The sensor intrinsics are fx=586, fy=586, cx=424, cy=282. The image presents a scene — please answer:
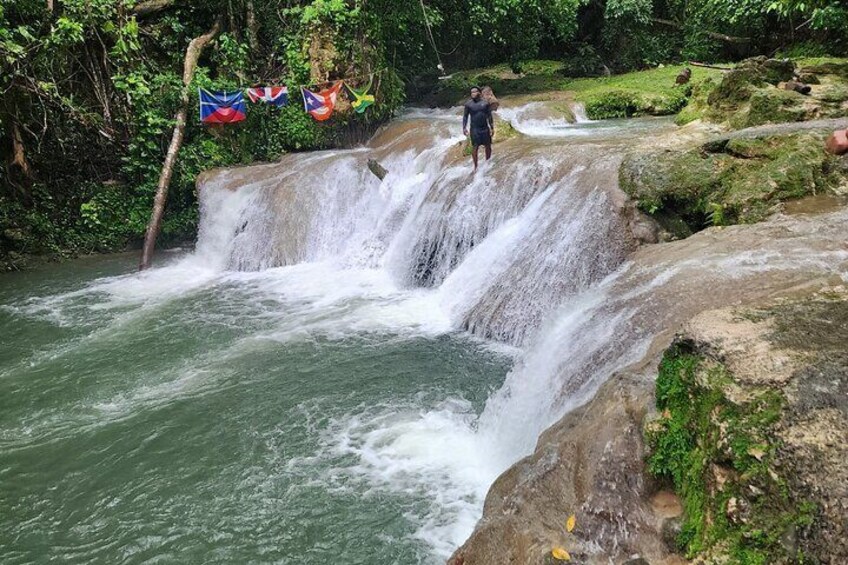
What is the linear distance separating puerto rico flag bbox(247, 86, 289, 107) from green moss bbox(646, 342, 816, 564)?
11.9 m

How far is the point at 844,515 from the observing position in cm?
196

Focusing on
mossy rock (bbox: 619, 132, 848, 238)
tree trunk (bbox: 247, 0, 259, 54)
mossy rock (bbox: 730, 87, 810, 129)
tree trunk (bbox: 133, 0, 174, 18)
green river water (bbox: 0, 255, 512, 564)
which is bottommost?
green river water (bbox: 0, 255, 512, 564)

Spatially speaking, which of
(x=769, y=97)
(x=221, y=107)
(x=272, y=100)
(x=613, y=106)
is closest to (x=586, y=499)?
(x=769, y=97)

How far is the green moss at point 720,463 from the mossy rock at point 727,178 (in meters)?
3.72

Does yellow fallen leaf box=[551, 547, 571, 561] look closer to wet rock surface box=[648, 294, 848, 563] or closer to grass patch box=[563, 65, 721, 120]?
wet rock surface box=[648, 294, 848, 563]

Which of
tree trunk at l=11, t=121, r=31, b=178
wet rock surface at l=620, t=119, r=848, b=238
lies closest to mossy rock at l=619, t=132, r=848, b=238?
wet rock surface at l=620, t=119, r=848, b=238

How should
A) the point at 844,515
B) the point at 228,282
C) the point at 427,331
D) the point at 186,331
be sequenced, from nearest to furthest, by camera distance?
1. the point at 844,515
2. the point at 427,331
3. the point at 186,331
4. the point at 228,282

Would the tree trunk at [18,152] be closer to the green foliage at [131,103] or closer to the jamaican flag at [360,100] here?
the green foliage at [131,103]

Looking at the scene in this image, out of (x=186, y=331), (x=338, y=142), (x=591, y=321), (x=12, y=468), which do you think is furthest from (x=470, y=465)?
(x=338, y=142)

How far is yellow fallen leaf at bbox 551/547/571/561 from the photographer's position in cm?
265

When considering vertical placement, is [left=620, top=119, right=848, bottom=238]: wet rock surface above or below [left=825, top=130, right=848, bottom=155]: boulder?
below

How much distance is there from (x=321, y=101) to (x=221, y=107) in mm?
2177

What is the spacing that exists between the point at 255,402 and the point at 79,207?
365 inches

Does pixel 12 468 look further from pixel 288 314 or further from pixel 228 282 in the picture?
pixel 228 282
